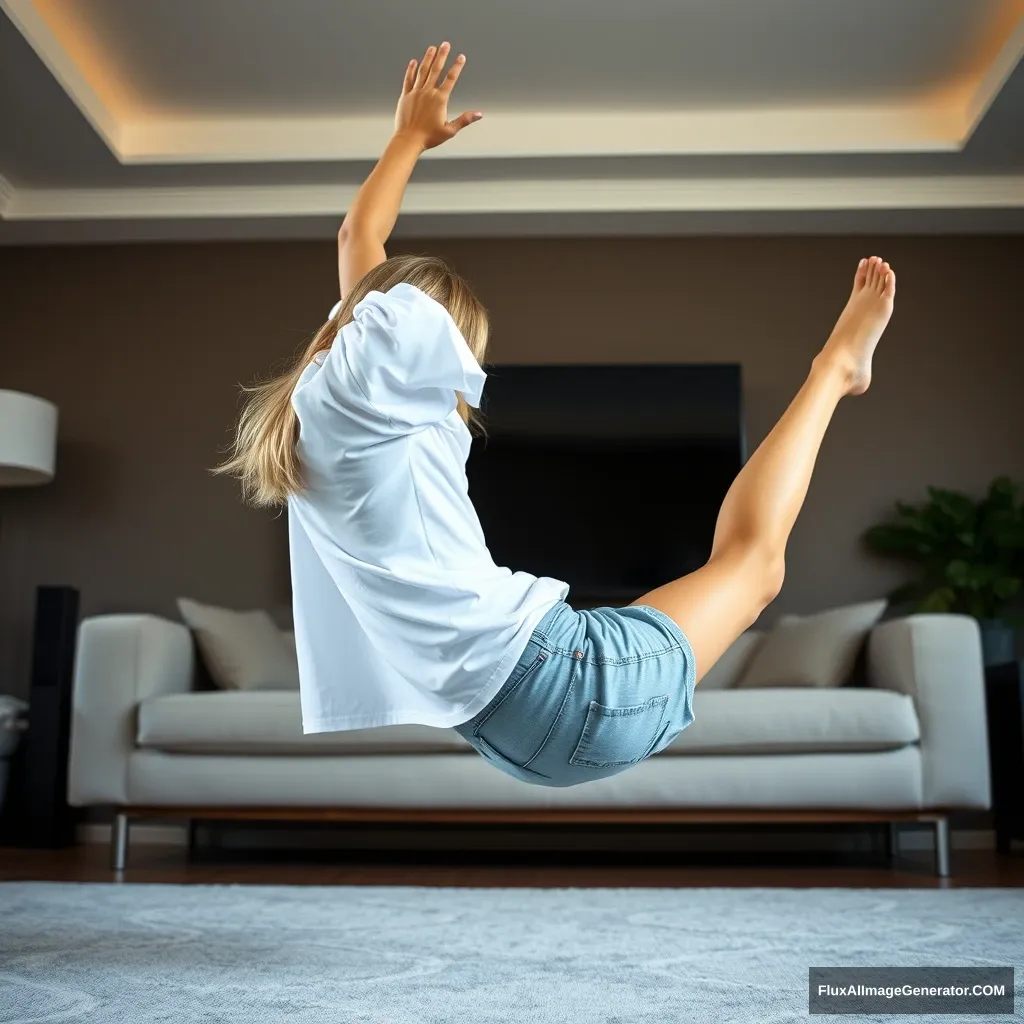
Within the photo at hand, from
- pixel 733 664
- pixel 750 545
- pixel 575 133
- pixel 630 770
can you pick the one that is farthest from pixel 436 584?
pixel 575 133

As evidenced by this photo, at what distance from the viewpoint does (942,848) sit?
3275 mm

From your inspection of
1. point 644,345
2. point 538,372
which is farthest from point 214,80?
point 644,345

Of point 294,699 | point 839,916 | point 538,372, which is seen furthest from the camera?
point 538,372

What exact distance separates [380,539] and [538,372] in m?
3.45

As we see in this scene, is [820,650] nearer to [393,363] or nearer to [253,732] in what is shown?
[253,732]

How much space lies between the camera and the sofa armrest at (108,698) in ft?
11.3

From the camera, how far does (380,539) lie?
1.35m

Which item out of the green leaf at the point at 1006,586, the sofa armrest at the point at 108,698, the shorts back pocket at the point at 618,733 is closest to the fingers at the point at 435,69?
the shorts back pocket at the point at 618,733

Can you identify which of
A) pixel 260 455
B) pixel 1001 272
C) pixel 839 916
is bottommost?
pixel 839 916

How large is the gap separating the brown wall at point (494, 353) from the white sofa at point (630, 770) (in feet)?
4.48

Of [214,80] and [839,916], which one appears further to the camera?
[214,80]

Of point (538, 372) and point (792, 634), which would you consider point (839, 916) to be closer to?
point (792, 634)

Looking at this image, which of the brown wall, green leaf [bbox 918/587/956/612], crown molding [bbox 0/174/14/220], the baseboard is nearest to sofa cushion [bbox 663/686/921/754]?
green leaf [bbox 918/587/956/612]

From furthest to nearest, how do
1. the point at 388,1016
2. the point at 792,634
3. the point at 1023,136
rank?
the point at 1023,136
the point at 792,634
the point at 388,1016
